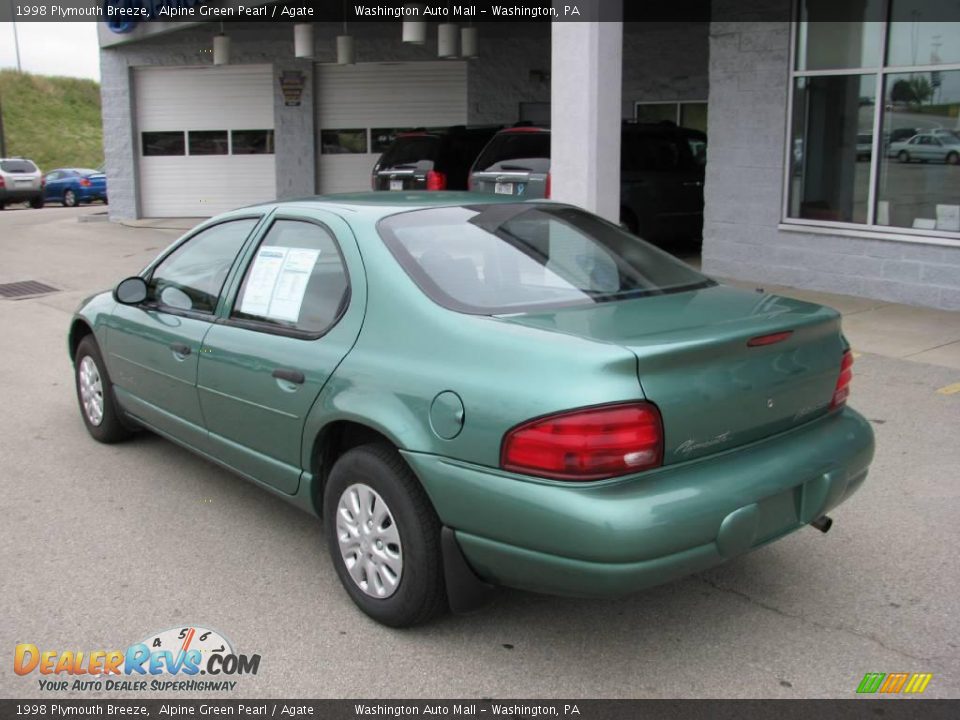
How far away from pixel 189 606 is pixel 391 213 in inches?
69.8

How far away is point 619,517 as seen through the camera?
2898mm

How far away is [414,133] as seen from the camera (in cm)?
1469

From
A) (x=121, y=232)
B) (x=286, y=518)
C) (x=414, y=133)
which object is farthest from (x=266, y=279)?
(x=121, y=232)

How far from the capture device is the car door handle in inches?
149

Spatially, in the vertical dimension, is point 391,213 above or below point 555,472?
above

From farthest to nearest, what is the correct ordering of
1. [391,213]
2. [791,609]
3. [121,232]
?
[121,232], [391,213], [791,609]

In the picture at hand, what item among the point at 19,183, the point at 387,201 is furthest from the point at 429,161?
the point at 19,183

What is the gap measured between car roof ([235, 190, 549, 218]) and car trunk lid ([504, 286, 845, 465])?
95cm

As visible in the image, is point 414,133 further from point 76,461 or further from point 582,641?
point 582,641

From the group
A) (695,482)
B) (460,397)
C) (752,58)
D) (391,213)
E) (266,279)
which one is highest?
(752,58)

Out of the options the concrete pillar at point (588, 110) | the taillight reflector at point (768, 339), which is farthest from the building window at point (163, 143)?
the taillight reflector at point (768, 339)

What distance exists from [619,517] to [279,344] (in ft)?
5.65

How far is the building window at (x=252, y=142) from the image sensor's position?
20781 mm

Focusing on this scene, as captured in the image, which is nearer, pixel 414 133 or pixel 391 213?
pixel 391 213
